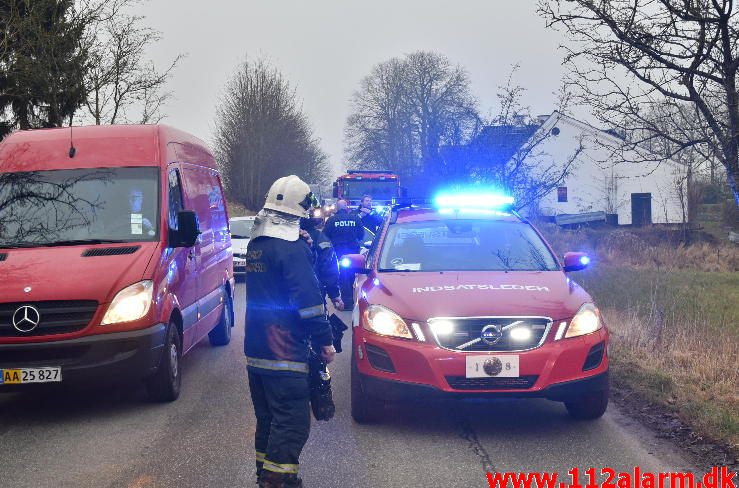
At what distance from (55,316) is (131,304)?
1.89 feet

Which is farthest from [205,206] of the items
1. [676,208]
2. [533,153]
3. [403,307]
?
[676,208]

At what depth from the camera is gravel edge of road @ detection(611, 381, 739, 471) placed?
512cm

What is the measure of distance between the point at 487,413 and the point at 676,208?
1956 inches

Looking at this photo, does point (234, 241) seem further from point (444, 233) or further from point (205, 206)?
point (444, 233)

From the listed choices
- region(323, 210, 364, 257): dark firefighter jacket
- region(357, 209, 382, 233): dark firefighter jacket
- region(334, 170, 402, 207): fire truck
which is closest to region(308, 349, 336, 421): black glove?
region(323, 210, 364, 257): dark firefighter jacket

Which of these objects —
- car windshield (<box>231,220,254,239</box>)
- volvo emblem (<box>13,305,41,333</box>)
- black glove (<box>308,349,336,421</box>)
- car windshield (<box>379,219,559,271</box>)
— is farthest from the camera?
car windshield (<box>231,220,254,239</box>)

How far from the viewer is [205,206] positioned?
A: 9.38 meters

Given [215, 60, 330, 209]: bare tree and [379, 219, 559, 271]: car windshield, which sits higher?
[215, 60, 330, 209]: bare tree

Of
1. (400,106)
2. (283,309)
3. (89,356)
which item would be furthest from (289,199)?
(400,106)

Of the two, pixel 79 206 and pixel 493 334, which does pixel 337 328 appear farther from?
pixel 79 206

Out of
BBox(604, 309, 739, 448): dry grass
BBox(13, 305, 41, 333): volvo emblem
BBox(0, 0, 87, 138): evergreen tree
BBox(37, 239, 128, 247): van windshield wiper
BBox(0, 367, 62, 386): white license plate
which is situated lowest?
BBox(604, 309, 739, 448): dry grass

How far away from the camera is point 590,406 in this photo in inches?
238

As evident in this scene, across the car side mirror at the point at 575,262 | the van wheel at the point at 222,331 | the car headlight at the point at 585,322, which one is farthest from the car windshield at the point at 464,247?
the van wheel at the point at 222,331

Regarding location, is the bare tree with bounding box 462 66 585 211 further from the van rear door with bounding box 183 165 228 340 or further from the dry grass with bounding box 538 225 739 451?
the van rear door with bounding box 183 165 228 340
